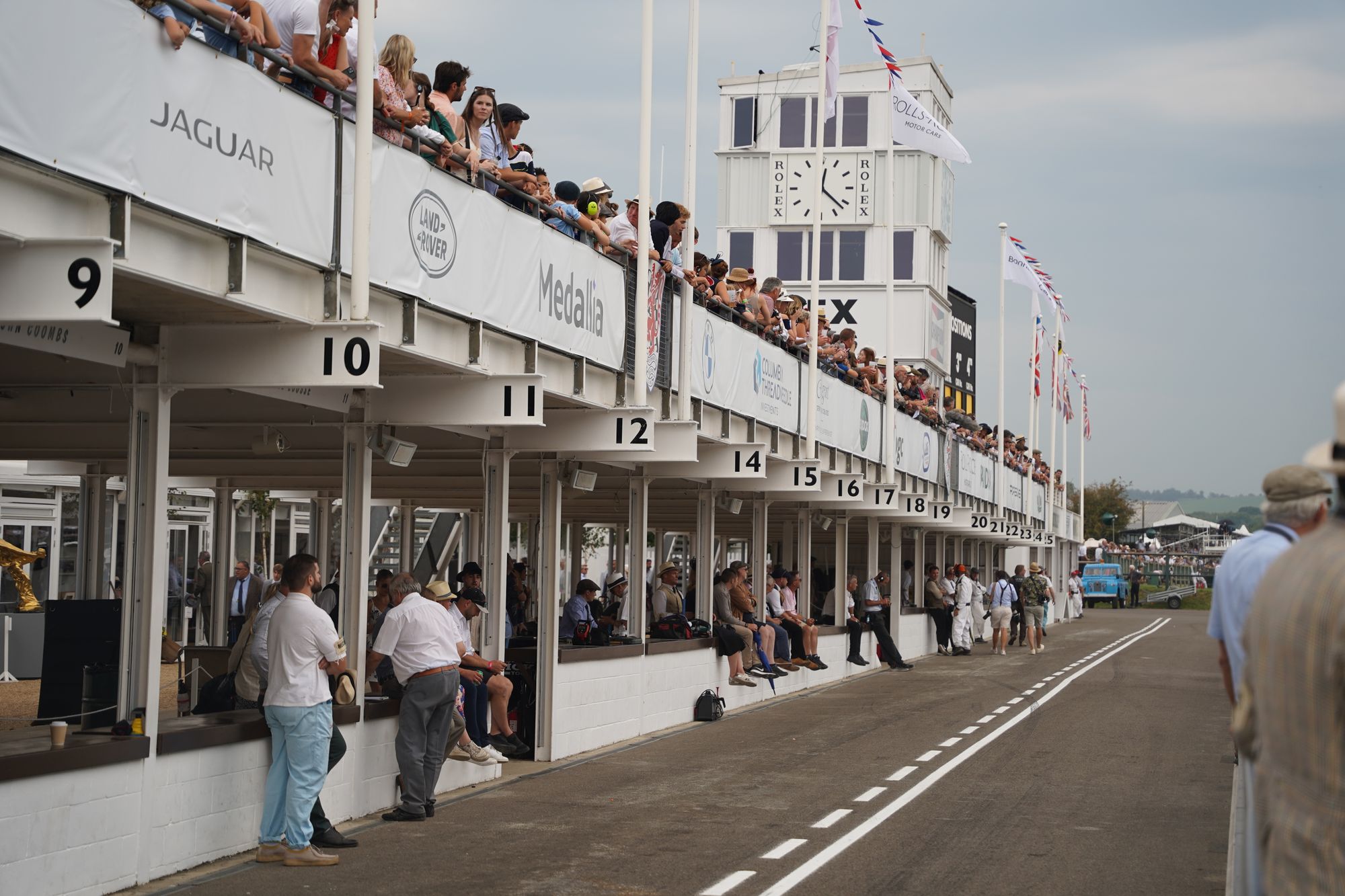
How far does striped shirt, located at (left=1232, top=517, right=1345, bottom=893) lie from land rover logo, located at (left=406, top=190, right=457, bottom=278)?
8.29 meters

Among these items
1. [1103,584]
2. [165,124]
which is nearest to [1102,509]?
[1103,584]

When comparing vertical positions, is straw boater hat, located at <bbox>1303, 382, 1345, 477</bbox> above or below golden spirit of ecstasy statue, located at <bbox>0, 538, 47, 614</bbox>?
above

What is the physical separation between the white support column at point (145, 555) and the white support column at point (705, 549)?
13457 millimetres

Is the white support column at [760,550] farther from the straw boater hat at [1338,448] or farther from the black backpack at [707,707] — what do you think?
the straw boater hat at [1338,448]

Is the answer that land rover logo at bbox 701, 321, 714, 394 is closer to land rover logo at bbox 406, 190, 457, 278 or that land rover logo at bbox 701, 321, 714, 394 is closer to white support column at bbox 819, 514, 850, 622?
land rover logo at bbox 406, 190, 457, 278

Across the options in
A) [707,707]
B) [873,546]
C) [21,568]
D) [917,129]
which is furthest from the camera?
[873,546]

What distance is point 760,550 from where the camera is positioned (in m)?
25.1

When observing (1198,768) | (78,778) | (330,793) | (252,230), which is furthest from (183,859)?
(1198,768)

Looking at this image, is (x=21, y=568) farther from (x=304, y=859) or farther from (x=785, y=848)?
(x=785, y=848)

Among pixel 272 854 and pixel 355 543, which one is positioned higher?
pixel 355 543

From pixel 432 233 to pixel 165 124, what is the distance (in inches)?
137

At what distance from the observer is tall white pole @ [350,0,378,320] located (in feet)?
32.5

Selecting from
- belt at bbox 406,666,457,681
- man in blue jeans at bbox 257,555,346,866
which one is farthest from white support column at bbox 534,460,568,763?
man in blue jeans at bbox 257,555,346,866

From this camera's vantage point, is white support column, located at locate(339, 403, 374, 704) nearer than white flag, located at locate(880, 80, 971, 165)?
Yes
